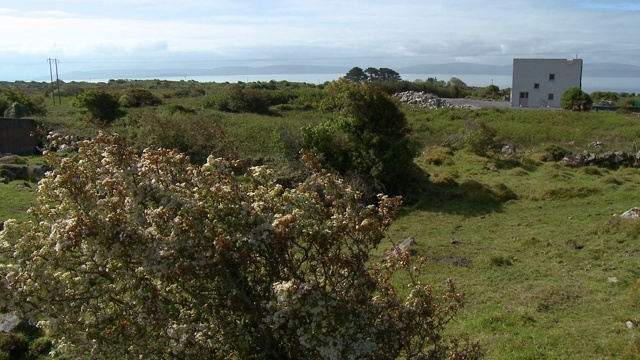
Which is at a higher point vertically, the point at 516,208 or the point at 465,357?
the point at 465,357

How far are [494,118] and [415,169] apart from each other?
14.7 metres

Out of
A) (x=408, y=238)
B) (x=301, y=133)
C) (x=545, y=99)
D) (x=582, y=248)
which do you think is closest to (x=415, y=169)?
(x=301, y=133)

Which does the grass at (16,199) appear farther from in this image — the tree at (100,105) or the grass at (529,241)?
the tree at (100,105)

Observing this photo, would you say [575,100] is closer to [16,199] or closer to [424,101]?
[424,101]

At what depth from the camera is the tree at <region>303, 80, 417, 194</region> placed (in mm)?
17391

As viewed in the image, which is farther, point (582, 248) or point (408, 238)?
point (408, 238)

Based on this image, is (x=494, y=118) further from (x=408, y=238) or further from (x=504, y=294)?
(x=504, y=294)

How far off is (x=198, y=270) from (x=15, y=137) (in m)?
24.5

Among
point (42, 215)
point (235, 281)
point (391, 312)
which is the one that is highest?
point (42, 215)

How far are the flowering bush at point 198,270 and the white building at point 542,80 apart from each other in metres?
42.9

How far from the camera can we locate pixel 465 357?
4.45 meters

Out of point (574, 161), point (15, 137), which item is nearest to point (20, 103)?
point (15, 137)

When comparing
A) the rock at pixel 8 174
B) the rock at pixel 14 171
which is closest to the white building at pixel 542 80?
the rock at pixel 14 171

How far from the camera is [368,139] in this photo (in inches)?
693
